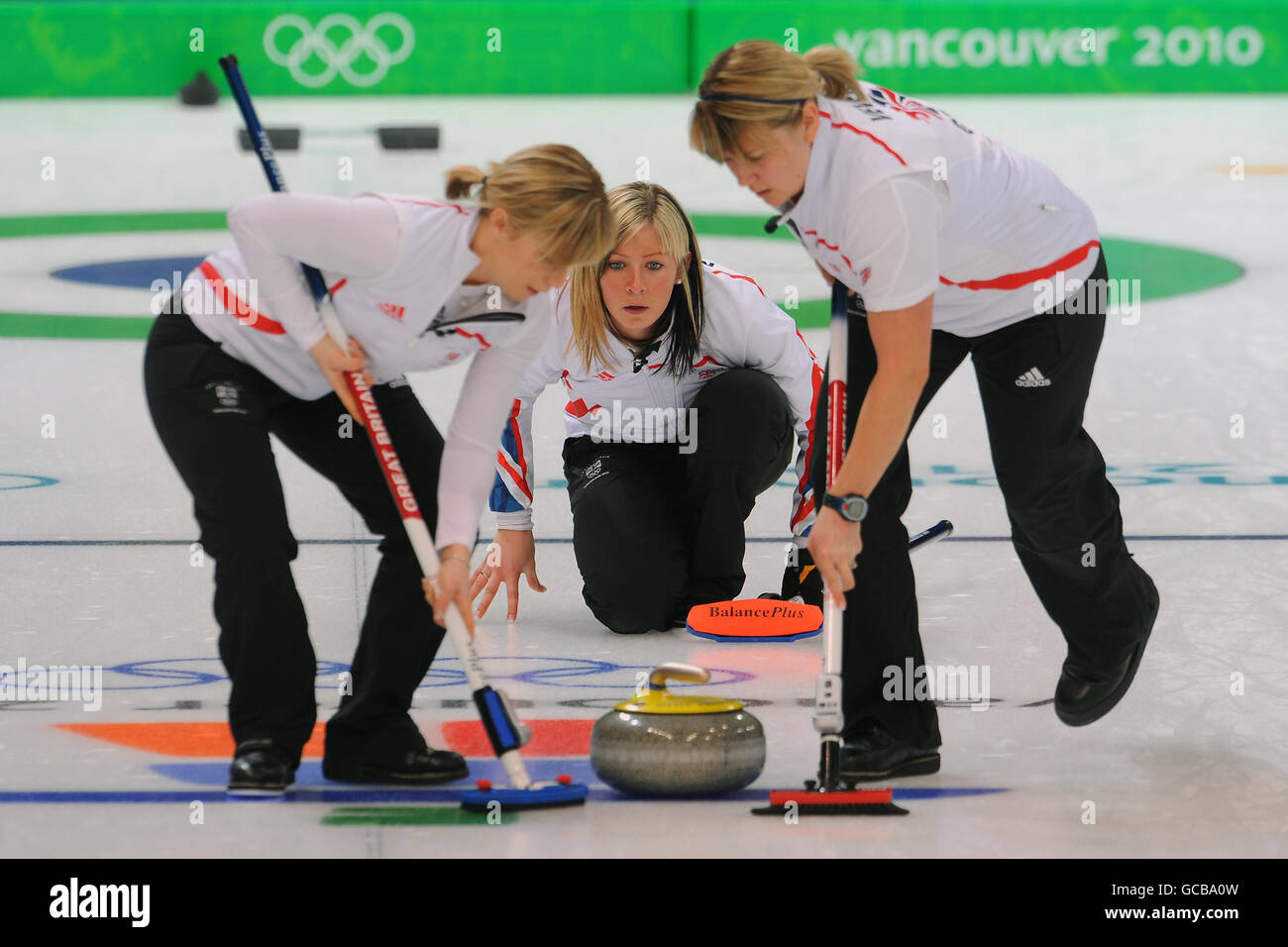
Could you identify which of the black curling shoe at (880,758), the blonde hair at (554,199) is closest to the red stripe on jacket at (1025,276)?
the blonde hair at (554,199)

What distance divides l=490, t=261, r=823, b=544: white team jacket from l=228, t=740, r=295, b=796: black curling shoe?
3.52 ft

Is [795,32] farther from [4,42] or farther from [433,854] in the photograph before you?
[433,854]

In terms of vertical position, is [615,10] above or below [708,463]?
above

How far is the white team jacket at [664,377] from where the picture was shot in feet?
12.7

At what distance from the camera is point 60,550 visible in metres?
4.38

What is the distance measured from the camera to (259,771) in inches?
111

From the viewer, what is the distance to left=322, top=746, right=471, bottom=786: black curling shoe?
2930 millimetres

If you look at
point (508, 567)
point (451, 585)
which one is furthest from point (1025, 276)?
point (508, 567)

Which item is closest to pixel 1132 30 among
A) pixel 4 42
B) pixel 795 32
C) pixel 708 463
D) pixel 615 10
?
pixel 795 32

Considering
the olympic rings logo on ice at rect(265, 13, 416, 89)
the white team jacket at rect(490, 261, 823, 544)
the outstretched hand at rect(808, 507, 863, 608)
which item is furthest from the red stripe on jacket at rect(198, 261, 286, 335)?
the olympic rings logo on ice at rect(265, 13, 416, 89)

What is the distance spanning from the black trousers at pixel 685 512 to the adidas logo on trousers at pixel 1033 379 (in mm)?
977

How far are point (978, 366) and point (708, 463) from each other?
0.95m

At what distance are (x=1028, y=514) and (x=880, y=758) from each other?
1.72 ft

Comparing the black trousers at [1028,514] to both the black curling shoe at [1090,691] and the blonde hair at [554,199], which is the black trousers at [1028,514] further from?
the blonde hair at [554,199]
